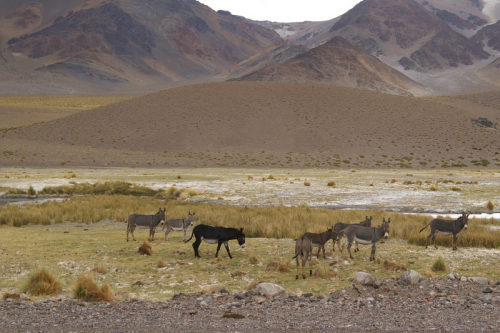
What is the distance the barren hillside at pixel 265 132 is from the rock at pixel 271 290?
57462 mm

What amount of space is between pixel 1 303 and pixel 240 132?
83327mm

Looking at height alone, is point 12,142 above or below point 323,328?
above

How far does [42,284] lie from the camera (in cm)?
972

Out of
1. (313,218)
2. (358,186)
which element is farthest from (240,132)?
(313,218)

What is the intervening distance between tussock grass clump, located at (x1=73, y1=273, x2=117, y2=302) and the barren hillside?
56958 mm

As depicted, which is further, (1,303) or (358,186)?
(358,186)

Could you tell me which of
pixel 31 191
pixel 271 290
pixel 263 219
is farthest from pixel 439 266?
pixel 31 191

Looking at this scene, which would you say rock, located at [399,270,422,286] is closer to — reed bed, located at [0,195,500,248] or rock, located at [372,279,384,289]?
rock, located at [372,279,384,289]

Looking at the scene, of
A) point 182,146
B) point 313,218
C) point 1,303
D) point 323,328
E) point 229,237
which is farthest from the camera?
point 182,146

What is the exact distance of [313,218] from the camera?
788 inches

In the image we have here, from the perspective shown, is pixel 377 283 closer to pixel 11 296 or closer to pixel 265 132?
pixel 11 296

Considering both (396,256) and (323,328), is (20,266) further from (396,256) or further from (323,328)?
(396,256)

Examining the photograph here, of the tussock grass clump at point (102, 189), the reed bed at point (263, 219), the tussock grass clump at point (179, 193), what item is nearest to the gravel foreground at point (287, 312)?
the reed bed at point (263, 219)

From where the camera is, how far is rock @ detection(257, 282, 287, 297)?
9.60m
